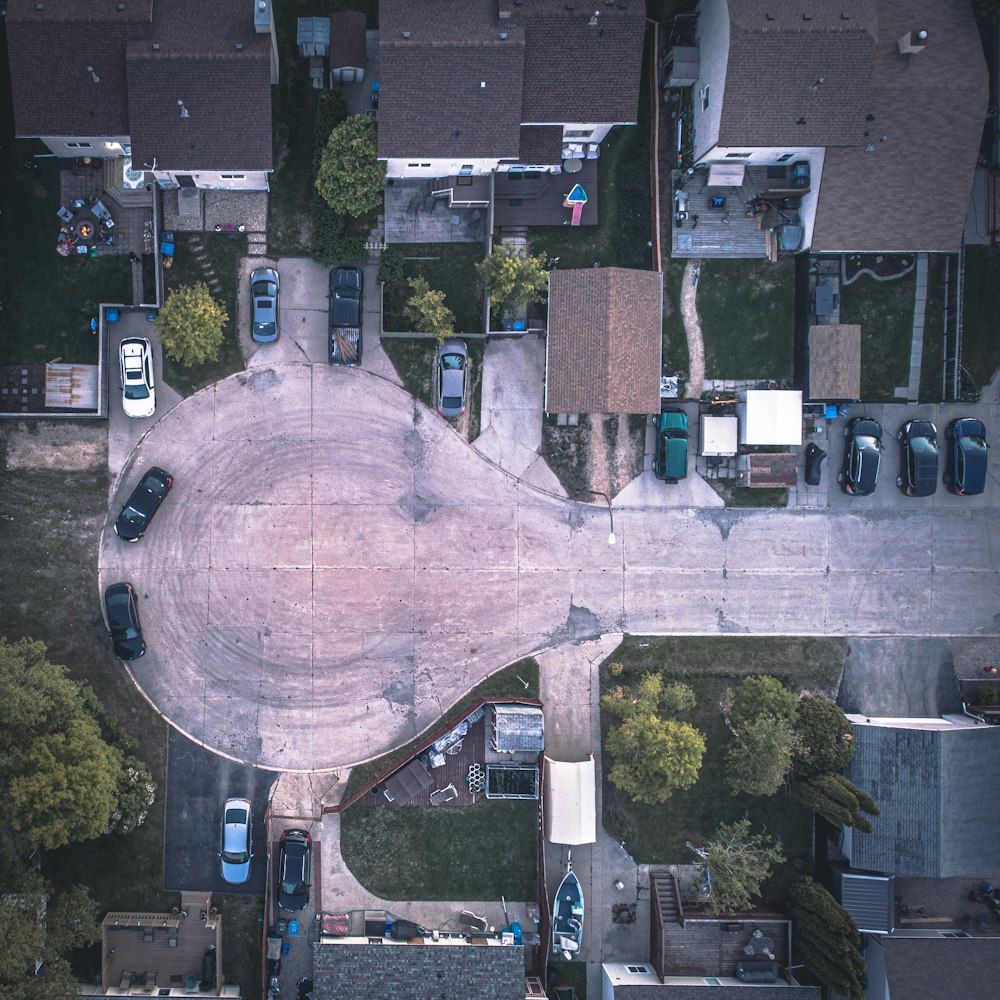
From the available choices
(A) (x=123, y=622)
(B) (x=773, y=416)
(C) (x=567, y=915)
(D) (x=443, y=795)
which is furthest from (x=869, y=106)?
(A) (x=123, y=622)

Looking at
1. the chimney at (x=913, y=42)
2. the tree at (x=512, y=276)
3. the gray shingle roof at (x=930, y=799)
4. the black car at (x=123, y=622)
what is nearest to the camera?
the chimney at (x=913, y=42)

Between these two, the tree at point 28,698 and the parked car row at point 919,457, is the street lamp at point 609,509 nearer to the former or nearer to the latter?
the parked car row at point 919,457

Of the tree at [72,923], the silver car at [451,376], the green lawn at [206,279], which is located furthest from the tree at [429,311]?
the tree at [72,923]

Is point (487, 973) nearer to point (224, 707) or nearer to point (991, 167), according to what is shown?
point (224, 707)

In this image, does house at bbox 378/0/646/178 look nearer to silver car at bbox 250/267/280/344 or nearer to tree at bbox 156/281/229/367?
silver car at bbox 250/267/280/344

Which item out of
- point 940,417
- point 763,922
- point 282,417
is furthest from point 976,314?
point 282,417

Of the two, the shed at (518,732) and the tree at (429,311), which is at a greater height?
the tree at (429,311)

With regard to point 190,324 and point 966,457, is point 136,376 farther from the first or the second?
point 966,457
